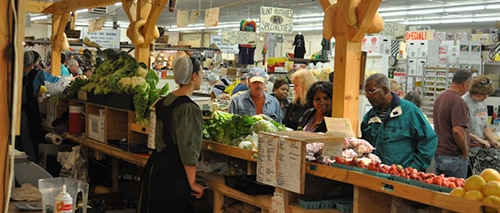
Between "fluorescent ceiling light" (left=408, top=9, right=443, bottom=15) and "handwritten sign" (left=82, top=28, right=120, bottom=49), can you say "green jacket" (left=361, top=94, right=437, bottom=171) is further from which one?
"fluorescent ceiling light" (left=408, top=9, right=443, bottom=15)

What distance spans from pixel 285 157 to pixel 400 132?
3.48 ft

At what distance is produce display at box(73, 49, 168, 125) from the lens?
5.97 m

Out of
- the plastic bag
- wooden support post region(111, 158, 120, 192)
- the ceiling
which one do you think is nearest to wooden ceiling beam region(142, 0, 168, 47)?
wooden support post region(111, 158, 120, 192)

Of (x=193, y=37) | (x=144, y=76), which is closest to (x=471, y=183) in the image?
(x=144, y=76)

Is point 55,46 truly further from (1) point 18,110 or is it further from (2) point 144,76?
(1) point 18,110

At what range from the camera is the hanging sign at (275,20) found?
10070 mm

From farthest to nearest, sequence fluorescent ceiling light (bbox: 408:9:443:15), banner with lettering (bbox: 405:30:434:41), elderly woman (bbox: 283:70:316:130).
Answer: fluorescent ceiling light (bbox: 408:9:443:15) < banner with lettering (bbox: 405:30:434:41) < elderly woman (bbox: 283:70:316:130)

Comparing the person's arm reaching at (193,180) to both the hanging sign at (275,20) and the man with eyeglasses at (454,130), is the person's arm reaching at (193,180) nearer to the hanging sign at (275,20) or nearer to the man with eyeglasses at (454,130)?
the man with eyeglasses at (454,130)

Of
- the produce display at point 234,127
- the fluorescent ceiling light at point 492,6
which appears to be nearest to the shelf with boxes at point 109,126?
the produce display at point 234,127

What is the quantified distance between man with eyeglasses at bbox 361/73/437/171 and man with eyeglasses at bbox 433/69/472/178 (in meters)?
2.11

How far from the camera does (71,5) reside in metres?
9.95

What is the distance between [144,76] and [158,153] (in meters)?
2.14

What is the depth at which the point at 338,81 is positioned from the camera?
4453mm

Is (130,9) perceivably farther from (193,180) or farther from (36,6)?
(193,180)
